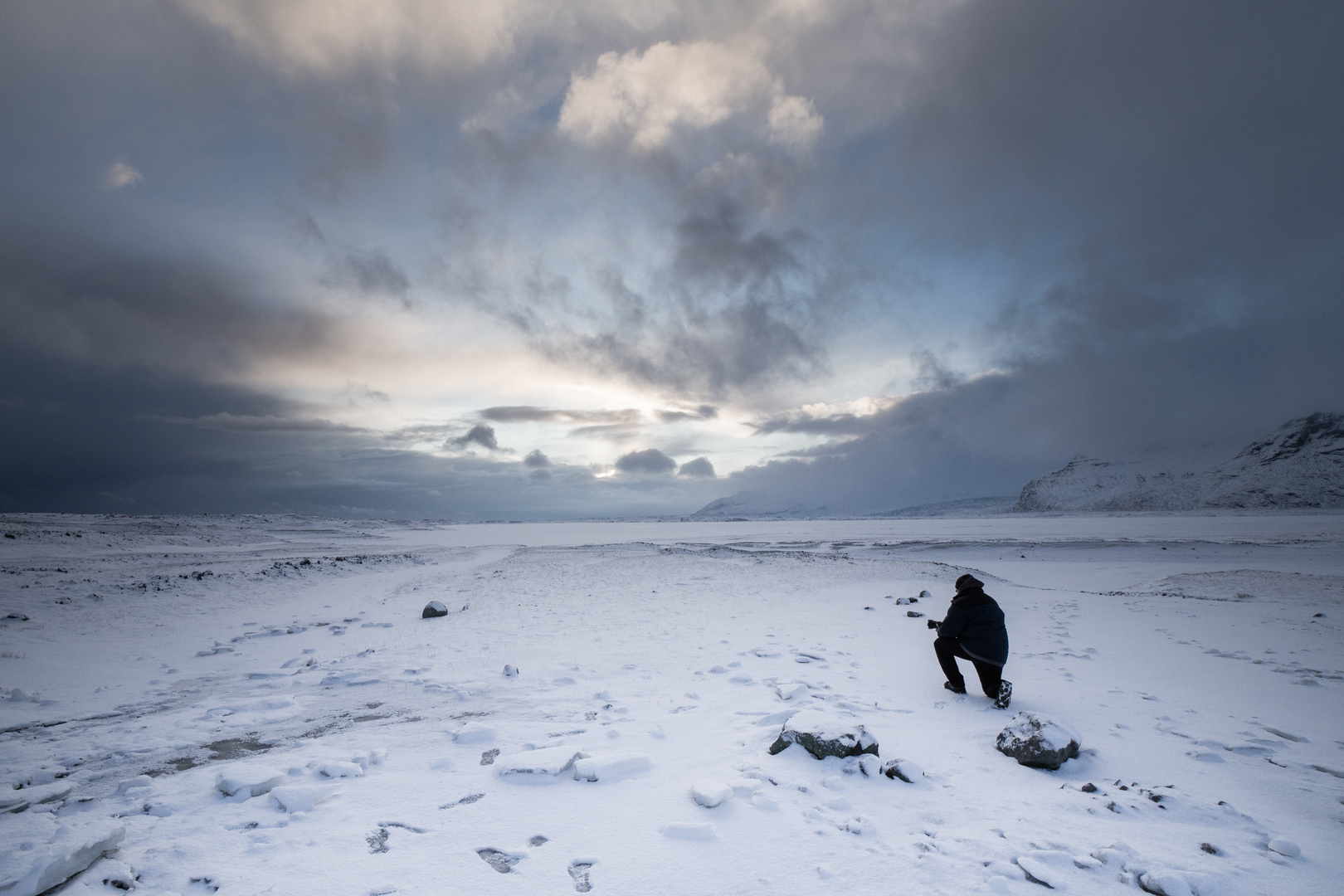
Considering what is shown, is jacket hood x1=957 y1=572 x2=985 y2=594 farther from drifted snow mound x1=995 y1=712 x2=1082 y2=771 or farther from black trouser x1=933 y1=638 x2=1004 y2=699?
drifted snow mound x1=995 y1=712 x2=1082 y2=771

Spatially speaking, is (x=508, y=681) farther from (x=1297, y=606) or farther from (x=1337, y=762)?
(x=1297, y=606)

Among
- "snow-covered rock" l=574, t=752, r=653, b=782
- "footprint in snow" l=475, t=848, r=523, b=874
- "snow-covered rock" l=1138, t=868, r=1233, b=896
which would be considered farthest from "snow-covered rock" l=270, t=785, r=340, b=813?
"snow-covered rock" l=1138, t=868, r=1233, b=896

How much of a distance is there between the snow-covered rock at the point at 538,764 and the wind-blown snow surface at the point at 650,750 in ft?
0.09

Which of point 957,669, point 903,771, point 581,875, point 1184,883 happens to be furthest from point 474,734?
point 957,669

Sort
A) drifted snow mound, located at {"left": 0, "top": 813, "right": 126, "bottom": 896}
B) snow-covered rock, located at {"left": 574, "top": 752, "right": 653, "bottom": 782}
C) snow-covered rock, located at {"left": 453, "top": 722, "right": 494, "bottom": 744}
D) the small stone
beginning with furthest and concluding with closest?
snow-covered rock, located at {"left": 453, "top": 722, "right": 494, "bottom": 744} → snow-covered rock, located at {"left": 574, "top": 752, "right": 653, "bottom": 782} → the small stone → drifted snow mound, located at {"left": 0, "top": 813, "right": 126, "bottom": 896}

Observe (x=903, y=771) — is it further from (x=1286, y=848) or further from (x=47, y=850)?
(x=47, y=850)

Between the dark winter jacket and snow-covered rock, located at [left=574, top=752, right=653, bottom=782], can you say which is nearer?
snow-covered rock, located at [left=574, top=752, right=653, bottom=782]

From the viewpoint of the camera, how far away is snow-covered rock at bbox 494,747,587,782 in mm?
4340

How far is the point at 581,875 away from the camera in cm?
308

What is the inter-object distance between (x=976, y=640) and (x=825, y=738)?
3115mm

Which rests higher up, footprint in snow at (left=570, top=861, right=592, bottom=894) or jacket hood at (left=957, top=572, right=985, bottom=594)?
jacket hood at (left=957, top=572, right=985, bottom=594)

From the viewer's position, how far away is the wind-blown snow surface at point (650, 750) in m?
3.22

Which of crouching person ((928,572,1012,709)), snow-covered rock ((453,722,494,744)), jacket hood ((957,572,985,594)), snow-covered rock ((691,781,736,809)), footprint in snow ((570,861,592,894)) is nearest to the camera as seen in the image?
footprint in snow ((570,861,592,894))

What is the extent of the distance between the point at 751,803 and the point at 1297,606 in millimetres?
18203
